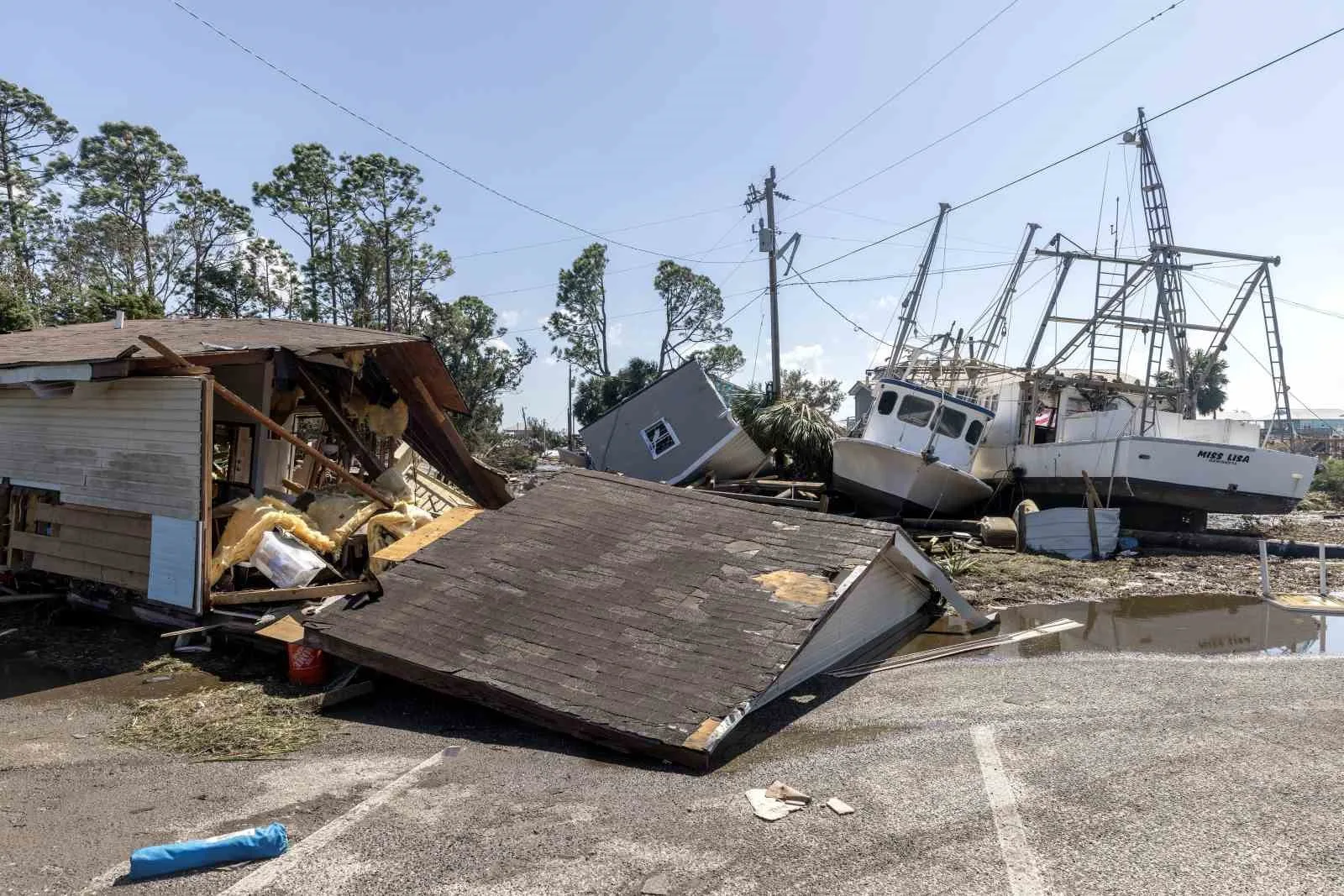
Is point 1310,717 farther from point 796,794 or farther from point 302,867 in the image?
point 302,867

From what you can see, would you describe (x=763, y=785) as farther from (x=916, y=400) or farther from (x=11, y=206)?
(x=11, y=206)

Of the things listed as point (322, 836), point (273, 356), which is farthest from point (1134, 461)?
point (322, 836)

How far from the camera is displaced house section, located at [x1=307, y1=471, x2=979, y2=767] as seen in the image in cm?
599

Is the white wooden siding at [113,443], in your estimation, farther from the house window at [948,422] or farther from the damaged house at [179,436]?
the house window at [948,422]

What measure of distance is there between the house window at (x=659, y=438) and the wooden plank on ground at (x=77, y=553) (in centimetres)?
1370

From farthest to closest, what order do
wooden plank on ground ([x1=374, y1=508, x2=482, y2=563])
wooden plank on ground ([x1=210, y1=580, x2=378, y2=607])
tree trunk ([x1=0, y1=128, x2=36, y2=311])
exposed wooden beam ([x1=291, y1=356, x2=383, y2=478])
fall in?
1. tree trunk ([x1=0, y1=128, x2=36, y2=311])
2. exposed wooden beam ([x1=291, y1=356, x2=383, y2=478])
3. wooden plank on ground ([x1=374, y1=508, x2=482, y2=563])
4. wooden plank on ground ([x1=210, y1=580, x2=378, y2=607])

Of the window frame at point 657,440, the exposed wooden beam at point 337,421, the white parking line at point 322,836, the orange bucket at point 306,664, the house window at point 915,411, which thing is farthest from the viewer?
the window frame at point 657,440

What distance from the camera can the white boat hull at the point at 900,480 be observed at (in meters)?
18.9

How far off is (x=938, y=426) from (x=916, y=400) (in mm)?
849

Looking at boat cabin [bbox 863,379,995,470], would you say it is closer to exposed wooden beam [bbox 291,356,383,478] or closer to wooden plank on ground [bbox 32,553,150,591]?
exposed wooden beam [bbox 291,356,383,478]

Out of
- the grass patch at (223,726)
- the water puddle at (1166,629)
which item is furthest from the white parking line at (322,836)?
the water puddle at (1166,629)

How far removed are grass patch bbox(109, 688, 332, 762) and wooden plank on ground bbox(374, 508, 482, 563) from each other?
180cm

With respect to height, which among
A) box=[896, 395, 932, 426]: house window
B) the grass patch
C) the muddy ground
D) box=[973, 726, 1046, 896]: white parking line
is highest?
box=[896, 395, 932, 426]: house window

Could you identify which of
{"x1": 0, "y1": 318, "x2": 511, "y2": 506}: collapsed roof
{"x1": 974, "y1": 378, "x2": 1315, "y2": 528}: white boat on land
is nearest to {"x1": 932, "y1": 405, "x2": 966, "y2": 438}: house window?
{"x1": 974, "y1": 378, "x2": 1315, "y2": 528}: white boat on land
